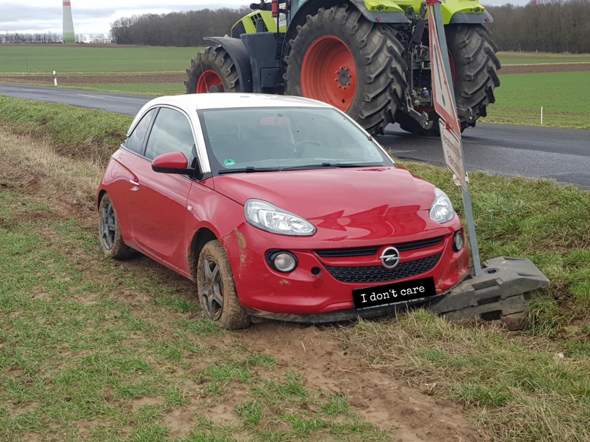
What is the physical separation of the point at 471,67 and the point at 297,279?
8349 millimetres

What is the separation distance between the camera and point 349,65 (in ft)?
38.9

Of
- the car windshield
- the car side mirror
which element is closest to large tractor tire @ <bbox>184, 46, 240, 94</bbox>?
the car windshield

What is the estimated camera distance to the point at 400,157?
10.9 m

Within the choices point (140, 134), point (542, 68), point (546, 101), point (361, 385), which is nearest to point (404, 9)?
point (140, 134)

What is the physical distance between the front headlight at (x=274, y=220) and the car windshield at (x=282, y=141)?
677 millimetres

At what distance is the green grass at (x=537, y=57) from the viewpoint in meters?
74.9

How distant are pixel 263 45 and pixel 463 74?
328 centimetres

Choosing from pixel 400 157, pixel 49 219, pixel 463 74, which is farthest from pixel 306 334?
pixel 463 74

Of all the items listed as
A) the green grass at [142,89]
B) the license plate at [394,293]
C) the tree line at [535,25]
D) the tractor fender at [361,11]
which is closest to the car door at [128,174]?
the license plate at [394,293]

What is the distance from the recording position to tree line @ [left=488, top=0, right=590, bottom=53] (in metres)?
80.2

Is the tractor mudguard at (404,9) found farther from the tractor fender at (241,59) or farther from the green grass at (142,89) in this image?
the green grass at (142,89)

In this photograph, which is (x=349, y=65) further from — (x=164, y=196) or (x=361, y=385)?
(x=361, y=385)

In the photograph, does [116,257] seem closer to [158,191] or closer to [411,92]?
[158,191]

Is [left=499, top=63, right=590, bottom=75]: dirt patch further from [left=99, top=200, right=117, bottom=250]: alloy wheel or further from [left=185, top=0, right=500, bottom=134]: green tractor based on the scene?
[left=99, top=200, right=117, bottom=250]: alloy wheel
